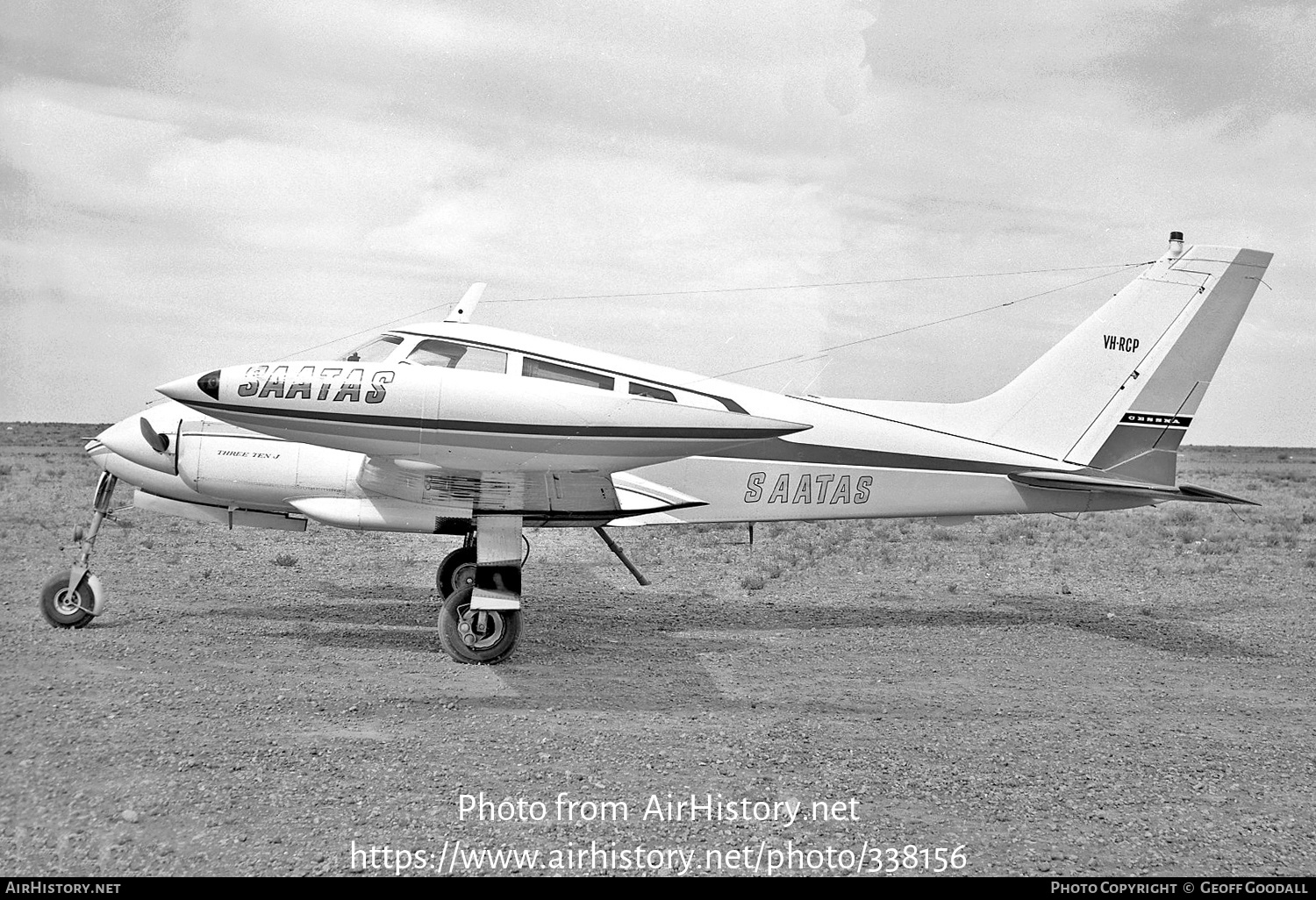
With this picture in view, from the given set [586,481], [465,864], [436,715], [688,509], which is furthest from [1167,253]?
[465,864]

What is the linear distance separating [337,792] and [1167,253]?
8.94 metres

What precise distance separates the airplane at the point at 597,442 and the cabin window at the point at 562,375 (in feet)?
0.05

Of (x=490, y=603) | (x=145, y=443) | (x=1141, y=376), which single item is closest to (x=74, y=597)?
(x=145, y=443)

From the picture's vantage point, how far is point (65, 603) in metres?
7.69

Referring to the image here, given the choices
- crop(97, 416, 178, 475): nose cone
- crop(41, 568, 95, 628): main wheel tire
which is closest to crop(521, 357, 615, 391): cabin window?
crop(97, 416, 178, 475): nose cone

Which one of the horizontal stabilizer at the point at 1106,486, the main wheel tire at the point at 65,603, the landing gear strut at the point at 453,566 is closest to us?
the main wheel tire at the point at 65,603

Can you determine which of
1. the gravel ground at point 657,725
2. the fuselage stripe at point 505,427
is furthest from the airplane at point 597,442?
the gravel ground at point 657,725

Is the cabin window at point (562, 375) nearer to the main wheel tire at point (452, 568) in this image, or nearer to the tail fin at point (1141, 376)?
the main wheel tire at point (452, 568)

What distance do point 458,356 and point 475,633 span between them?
219 cm

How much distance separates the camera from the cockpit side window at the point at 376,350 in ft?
25.3

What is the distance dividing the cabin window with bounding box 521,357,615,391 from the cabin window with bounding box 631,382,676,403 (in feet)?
0.66

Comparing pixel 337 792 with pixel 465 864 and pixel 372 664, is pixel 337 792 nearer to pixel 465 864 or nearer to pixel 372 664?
pixel 465 864

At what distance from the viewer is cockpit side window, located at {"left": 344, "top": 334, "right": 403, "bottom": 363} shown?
773cm

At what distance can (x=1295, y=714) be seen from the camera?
6746mm
